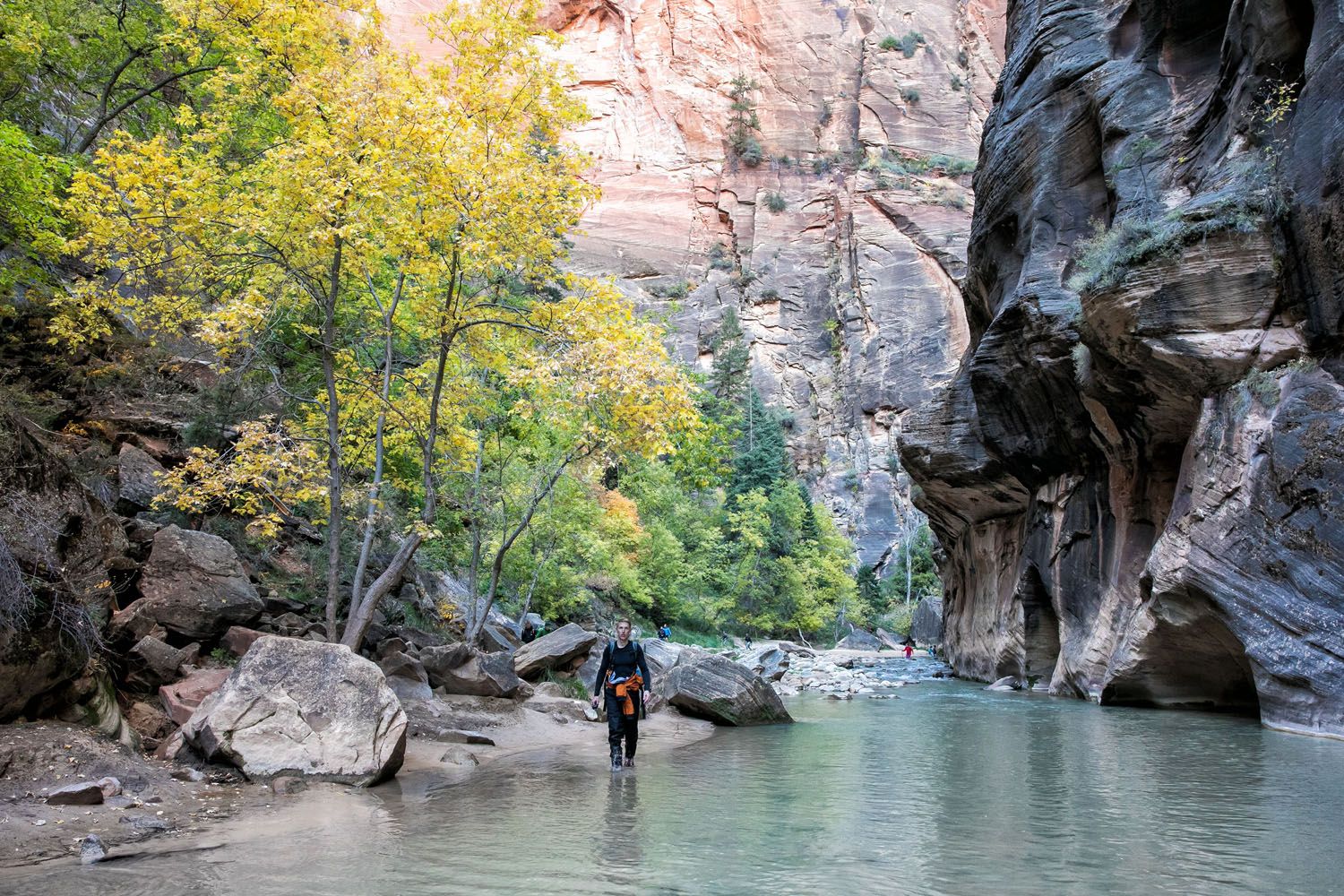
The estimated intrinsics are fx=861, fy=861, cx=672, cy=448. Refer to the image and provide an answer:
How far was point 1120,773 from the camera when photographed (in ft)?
31.0

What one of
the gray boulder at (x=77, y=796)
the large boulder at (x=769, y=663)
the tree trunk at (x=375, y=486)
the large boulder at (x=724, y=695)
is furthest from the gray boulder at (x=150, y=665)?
the large boulder at (x=769, y=663)

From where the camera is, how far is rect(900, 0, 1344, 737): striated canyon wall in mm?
12461

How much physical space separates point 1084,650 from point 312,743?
1740 cm

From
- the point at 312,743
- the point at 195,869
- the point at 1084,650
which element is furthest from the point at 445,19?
the point at 1084,650

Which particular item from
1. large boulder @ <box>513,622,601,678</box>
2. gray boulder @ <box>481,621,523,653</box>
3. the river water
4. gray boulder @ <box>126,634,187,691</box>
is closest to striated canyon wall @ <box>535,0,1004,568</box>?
gray boulder @ <box>481,621,523,653</box>

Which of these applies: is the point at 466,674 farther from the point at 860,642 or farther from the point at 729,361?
the point at 729,361

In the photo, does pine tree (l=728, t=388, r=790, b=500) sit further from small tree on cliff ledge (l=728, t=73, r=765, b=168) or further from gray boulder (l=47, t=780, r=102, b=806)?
gray boulder (l=47, t=780, r=102, b=806)

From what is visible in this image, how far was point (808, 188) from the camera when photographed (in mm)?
83938

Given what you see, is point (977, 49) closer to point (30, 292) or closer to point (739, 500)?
point (739, 500)

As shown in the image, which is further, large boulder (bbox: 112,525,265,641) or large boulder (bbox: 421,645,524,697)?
large boulder (bbox: 421,645,524,697)

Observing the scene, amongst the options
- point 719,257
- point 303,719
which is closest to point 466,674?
point 303,719

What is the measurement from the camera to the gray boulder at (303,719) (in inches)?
310

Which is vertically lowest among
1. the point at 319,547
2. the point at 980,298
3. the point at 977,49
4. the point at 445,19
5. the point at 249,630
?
the point at 249,630

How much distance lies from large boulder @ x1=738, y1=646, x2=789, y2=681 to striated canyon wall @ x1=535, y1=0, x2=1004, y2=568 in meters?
37.5
